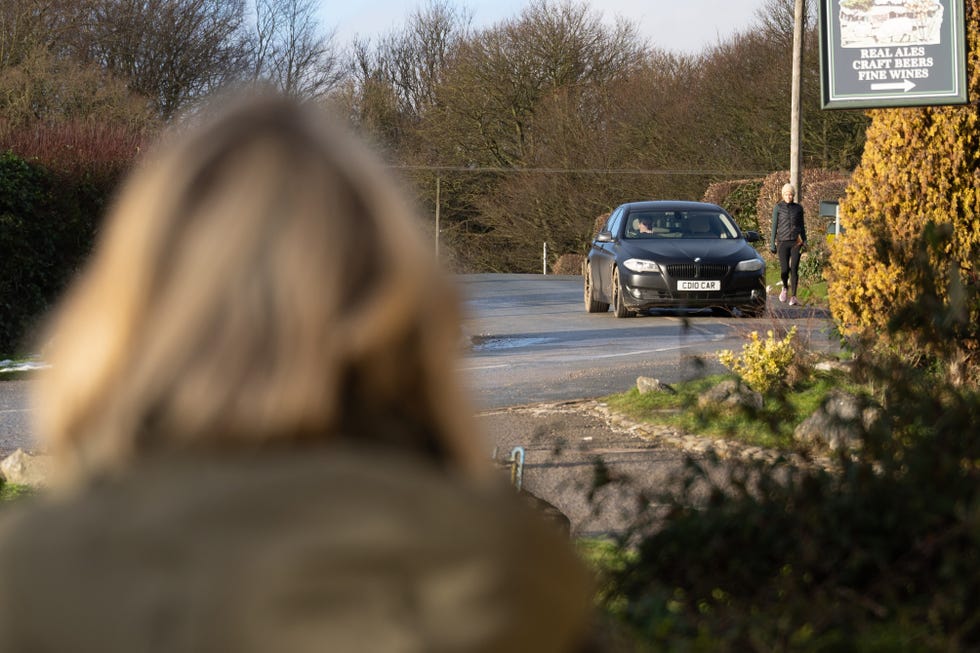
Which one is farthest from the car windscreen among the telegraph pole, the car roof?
the telegraph pole

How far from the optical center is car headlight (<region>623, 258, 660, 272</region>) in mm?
15996

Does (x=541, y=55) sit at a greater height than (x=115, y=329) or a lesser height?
greater

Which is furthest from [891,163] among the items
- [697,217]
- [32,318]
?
[32,318]

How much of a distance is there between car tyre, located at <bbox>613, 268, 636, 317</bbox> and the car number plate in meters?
0.89

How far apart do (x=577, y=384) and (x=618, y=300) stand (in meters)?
5.95

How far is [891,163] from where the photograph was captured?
30.0 feet

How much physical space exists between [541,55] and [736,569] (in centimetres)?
3960

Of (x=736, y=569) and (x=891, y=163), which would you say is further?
(x=891, y=163)

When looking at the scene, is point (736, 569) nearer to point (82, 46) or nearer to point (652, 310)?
point (652, 310)

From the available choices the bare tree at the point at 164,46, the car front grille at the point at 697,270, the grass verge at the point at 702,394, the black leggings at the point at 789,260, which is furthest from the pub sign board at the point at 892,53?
the bare tree at the point at 164,46

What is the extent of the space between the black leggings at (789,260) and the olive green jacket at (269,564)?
1701 cm

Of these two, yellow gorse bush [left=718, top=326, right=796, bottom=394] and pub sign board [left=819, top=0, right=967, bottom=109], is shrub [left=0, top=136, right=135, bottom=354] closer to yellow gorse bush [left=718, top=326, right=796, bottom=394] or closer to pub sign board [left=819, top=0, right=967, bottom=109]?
yellow gorse bush [left=718, top=326, right=796, bottom=394]

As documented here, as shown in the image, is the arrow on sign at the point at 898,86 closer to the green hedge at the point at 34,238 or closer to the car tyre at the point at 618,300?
the car tyre at the point at 618,300

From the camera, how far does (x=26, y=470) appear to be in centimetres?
693
